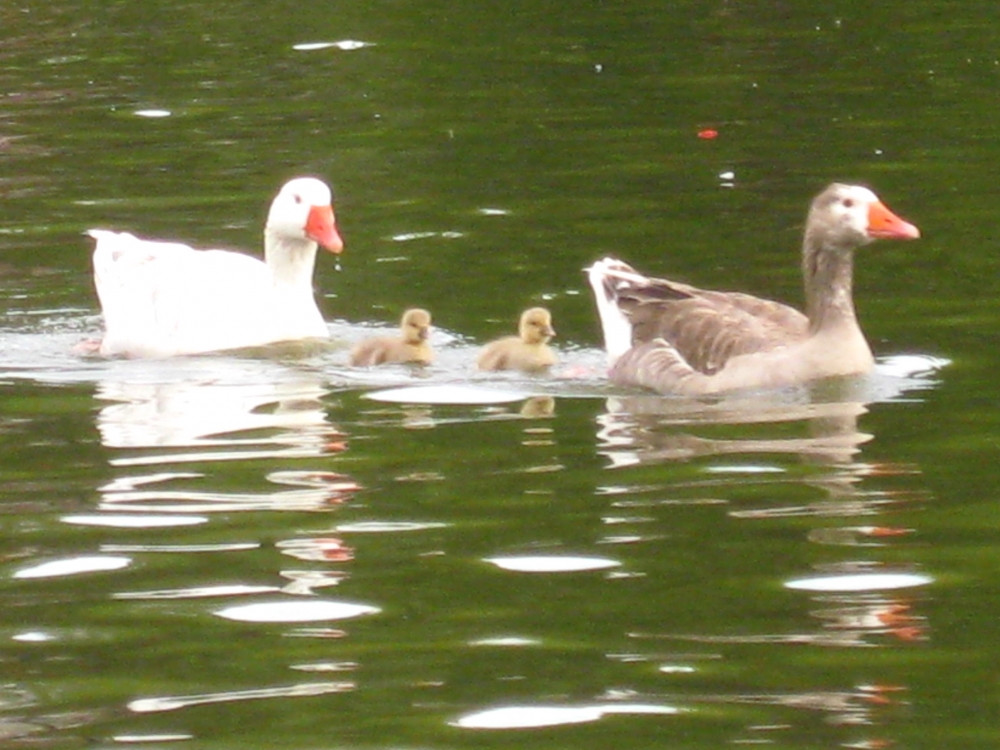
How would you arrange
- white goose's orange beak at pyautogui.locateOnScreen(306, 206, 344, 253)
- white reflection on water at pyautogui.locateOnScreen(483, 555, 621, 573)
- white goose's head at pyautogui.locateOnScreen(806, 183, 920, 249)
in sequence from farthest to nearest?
white goose's orange beak at pyautogui.locateOnScreen(306, 206, 344, 253), white goose's head at pyautogui.locateOnScreen(806, 183, 920, 249), white reflection on water at pyautogui.locateOnScreen(483, 555, 621, 573)

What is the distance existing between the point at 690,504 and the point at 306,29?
17.9 metres

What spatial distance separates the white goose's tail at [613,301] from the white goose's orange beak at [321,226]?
155 cm

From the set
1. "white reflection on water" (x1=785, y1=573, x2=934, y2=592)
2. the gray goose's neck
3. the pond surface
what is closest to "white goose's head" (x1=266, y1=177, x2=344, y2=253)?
the pond surface

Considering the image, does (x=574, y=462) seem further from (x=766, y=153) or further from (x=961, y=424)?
(x=766, y=153)

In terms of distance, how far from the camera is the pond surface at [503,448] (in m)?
7.16

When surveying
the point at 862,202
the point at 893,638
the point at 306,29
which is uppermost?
the point at 306,29

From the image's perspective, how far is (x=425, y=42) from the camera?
2495 centimetres

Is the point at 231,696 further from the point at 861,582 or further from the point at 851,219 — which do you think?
the point at 851,219

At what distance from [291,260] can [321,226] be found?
1.04 feet

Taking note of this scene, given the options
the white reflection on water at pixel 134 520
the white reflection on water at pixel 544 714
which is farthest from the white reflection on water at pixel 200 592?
the white reflection on water at pixel 544 714

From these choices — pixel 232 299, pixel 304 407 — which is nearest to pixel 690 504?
pixel 304 407

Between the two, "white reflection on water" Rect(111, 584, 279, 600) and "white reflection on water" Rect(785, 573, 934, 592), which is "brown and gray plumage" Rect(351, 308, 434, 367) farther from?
"white reflection on water" Rect(785, 573, 934, 592)

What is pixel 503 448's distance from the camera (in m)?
10.5

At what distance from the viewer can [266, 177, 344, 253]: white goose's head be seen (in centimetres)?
1395
